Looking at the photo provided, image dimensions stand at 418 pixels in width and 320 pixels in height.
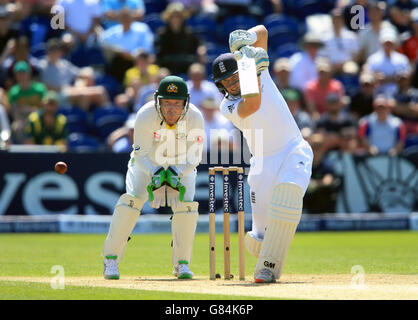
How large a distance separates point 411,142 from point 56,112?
589 cm

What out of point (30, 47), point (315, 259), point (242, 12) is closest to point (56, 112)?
point (30, 47)

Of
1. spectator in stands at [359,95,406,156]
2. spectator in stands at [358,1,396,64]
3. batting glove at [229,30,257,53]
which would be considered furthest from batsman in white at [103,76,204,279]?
spectator in stands at [358,1,396,64]

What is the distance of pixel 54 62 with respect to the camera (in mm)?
14906

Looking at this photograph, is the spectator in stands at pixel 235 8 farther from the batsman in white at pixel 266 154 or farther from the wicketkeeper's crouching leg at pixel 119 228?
the wicketkeeper's crouching leg at pixel 119 228

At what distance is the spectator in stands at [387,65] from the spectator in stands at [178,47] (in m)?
3.07

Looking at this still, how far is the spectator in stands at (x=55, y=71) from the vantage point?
14.9 m

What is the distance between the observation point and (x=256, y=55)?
699 cm

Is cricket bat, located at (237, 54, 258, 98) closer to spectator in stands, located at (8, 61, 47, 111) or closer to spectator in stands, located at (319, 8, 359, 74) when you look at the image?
spectator in stands, located at (8, 61, 47, 111)

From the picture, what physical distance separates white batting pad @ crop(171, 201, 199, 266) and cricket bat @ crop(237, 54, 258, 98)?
1549mm

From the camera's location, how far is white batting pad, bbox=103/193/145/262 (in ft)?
25.4

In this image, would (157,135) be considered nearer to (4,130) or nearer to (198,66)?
(4,130)

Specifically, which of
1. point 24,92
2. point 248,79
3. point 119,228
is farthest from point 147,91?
point 248,79

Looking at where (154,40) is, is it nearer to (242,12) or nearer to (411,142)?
(242,12)

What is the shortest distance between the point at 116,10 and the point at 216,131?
3.66 metres
